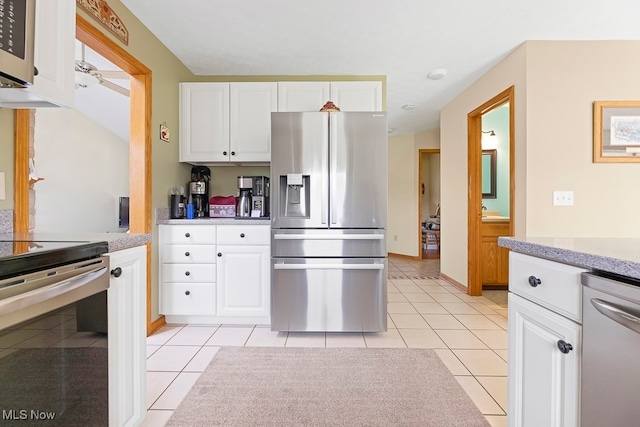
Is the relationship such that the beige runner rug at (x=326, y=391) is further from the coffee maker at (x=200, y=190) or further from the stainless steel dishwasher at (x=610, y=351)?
the coffee maker at (x=200, y=190)

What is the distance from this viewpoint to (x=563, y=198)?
8.00 feet

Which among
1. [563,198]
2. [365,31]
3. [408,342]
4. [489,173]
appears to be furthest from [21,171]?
[489,173]

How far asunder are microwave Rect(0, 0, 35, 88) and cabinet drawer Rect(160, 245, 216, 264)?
5.05 ft

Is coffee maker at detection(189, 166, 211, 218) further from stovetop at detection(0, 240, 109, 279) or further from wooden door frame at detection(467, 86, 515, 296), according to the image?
wooden door frame at detection(467, 86, 515, 296)

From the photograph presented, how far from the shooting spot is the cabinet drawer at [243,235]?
2.41m

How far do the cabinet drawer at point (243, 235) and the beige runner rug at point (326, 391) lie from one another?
0.82 meters

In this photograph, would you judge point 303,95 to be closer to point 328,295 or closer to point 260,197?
point 260,197

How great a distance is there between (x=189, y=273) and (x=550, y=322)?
2.39 meters

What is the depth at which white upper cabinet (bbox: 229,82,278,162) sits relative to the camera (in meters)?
2.74

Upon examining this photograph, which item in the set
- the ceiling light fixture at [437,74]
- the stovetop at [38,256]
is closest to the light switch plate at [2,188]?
the stovetop at [38,256]

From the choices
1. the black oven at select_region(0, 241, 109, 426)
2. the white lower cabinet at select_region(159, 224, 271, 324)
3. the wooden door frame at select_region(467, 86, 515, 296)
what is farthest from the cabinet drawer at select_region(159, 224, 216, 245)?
the wooden door frame at select_region(467, 86, 515, 296)

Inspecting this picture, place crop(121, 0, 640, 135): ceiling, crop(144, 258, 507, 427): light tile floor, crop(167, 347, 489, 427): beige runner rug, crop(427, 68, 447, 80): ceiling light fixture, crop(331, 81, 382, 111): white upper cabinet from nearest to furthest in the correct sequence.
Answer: crop(167, 347, 489, 427): beige runner rug
crop(144, 258, 507, 427): light tile floor
crop(121, 0, 640, 135): ceiling
crop(331, 81, 382, 111): white upper cabinet
crop(427, 68, 447, 80): ceiling light fixture

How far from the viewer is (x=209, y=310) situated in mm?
2439

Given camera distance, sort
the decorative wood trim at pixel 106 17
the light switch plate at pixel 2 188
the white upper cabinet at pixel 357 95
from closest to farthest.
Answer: the light switch plate at pixel 2 188
the decorative wood trim at pixel 106 17
the white upper cabinet at pixel 357 95
